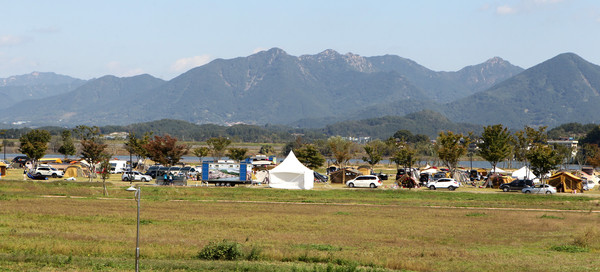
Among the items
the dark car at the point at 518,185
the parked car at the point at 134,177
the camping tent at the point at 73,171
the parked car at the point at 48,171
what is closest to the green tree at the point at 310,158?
the parked car at the point at 134,177

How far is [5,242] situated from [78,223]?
279 inches

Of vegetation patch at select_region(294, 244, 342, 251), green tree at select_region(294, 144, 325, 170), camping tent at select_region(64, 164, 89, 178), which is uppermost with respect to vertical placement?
green tree at select_region(294, 144, 325, 170)

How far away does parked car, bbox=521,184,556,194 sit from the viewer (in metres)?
59.3

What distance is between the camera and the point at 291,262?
22.4 meters

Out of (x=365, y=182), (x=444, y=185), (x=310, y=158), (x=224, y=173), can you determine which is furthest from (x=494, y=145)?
(x=224, y=173)

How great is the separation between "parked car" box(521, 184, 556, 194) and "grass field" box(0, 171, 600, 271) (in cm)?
524

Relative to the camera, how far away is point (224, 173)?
63812mm

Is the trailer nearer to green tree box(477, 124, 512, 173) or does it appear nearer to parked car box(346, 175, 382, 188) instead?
parked car box(346, 175, 382, 188)

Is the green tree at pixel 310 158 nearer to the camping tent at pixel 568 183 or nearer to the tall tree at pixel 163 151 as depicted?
the tall tree at pixel 163 151

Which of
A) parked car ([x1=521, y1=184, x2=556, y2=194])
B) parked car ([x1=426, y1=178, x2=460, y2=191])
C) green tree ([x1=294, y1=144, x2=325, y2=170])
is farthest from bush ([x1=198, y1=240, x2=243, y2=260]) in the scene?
green tree ([x1=294, y1=144, x2=325, y2=170])

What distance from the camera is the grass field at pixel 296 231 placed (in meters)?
21.9

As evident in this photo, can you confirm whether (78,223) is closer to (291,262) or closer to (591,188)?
(291,262)

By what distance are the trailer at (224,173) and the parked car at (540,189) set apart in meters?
28.0

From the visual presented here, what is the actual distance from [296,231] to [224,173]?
33892 mm
